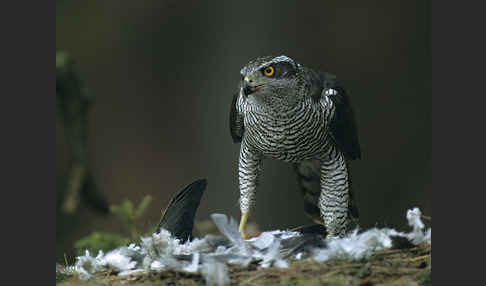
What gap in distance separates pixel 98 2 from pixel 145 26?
28.1 inches

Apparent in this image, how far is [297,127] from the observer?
9.75 feet

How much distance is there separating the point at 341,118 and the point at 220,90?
2.41m

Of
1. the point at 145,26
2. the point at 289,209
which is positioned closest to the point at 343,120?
the point at 289,209

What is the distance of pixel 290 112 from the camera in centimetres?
295

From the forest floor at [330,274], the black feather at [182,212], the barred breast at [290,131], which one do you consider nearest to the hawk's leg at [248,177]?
the barred breast at [290,131]

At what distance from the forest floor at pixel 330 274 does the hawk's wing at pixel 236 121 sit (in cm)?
113

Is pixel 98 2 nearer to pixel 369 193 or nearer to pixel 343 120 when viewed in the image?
pixel 369 193

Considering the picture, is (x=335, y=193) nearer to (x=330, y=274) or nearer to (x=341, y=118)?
(x=341, y=118)

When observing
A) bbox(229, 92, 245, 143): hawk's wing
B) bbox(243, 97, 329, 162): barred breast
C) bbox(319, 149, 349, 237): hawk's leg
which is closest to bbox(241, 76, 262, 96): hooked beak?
bbox(243, 97, 329, 162): barred breast

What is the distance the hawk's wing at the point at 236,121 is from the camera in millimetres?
3260

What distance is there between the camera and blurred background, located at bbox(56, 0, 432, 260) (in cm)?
537

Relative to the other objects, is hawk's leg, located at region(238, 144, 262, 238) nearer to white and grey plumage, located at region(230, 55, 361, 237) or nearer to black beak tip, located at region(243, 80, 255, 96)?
white and grey plumage, located at region(230, 55, 361, 237)

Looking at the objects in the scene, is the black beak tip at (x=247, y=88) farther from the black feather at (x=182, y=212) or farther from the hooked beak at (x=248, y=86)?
the black feather at (x=182, y=212)

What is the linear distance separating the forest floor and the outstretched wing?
3.04 feet
